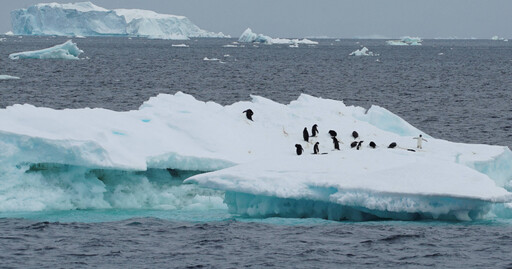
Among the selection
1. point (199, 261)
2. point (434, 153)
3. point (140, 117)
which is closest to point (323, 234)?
point (199, 261)

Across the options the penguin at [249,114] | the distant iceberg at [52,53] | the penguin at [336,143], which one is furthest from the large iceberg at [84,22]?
the penguin at [336,143]

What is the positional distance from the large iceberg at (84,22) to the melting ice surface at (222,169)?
421ft

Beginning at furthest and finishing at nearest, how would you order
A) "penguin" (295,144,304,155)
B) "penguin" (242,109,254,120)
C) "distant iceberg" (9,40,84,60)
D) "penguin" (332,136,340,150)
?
"distant iceberg" (9,40,84,60), "penguin" (242,109,254,120), "penguin" (332,136,340,150), "penguin" (295,144,304,155)

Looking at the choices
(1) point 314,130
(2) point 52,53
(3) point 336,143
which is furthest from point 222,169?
(2) point 52,53

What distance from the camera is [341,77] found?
6106cm

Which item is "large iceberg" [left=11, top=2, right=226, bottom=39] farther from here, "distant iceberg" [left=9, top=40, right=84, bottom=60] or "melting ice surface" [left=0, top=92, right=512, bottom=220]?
"melting ice surface" [left=0, top=92, right=512, bottom=220]

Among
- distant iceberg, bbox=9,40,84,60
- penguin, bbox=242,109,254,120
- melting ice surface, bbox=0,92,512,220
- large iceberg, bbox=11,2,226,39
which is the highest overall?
large iceberg, bbox=11,2,226,39

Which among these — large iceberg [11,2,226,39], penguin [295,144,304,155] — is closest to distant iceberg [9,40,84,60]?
penguin [295,144,304,155]

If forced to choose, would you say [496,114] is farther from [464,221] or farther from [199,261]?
[199,261]

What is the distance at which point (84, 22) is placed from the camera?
151375 mm

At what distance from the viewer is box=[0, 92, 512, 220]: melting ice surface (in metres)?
13.5

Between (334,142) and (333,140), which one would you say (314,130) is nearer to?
(333,140)

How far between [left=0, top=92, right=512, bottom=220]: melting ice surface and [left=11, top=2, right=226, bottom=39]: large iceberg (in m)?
128

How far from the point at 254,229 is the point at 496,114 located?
908 inches
